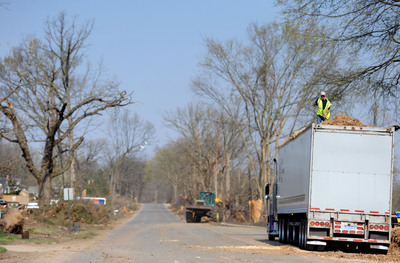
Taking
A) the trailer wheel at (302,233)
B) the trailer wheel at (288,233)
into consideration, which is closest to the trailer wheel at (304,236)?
the trailer wheel at (302,233)

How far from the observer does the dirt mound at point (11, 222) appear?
2372 centimetres

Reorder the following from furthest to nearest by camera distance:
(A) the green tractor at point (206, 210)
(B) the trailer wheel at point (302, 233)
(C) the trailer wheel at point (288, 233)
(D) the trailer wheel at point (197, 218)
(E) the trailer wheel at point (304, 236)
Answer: (D) the trailer wheel at point (197, 218) < (A) the green tractor at point (206, 210) < (C) the trailer wheel at point (288, 233) < (B) the trailer wheel at point (302, 233) < (E) the trailer wheel at point (304, 236)

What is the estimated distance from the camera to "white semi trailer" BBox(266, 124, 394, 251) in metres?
17.4

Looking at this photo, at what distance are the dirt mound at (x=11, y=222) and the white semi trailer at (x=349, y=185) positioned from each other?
12.8 meters

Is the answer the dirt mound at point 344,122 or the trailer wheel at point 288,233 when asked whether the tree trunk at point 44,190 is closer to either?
the trailer wheel at point 288,233

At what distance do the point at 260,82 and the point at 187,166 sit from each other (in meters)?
41.5

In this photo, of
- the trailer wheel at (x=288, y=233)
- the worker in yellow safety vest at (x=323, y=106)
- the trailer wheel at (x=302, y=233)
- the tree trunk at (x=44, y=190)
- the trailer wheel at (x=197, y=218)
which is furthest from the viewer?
the trailer wheel at (x=197, y=218)

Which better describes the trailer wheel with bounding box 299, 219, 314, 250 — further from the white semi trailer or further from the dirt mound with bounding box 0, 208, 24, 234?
the dirt mound with bounding box 0, 208, 24, 234

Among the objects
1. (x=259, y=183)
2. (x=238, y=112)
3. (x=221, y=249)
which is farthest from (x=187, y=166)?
(x=221, y=249)

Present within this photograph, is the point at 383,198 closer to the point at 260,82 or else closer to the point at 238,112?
the point at 260,82

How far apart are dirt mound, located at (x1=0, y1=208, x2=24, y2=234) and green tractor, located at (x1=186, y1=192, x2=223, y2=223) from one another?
96.1ft

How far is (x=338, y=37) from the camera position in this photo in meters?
17.4

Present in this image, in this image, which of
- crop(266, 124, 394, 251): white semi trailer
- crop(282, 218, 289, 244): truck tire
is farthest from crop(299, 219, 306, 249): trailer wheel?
crop(282, 218, 289, 244): truck tire

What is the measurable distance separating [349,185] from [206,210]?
35981 millimetres
